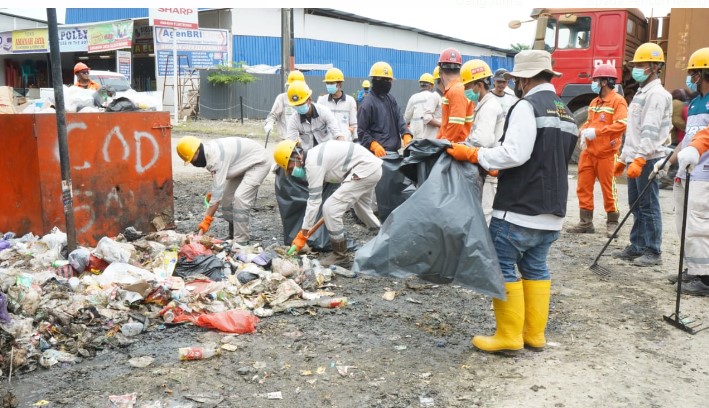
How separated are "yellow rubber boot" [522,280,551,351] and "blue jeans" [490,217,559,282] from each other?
0.05m

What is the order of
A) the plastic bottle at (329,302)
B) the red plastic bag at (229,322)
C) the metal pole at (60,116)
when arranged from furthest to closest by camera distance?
the plastic bottle at (329,302)
the metal pole at (60,116)
the red plastic bag at (229,322)

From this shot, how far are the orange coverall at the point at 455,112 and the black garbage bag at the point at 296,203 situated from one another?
1.17 meters

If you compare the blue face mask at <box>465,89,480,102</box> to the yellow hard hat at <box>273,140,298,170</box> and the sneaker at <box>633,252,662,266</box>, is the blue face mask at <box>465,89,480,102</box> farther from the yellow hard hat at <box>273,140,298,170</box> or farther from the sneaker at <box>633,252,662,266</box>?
the sneaker at <box>633,252,662,266</box>

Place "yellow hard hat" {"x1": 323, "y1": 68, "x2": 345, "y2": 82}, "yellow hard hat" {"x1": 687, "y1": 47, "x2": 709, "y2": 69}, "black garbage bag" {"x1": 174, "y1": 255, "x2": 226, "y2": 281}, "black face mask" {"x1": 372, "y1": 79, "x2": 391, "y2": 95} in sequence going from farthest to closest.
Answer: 1. "yellow hard hat" {"x1": 323, "y1": 68, "x2": 345, "y2": 82}
2. "black face mask" {"x1": 372, "y1": 79, "x2": 391, "y2": 95}
3. "black garbage bag" {"x1": 174, "y1": 255, "x2": 226, "y2": 281}
4. "yellow hard hat" {"x1": 687, "y1": 47, "x2": 709, "y2": 69}

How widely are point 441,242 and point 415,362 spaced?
0.71m

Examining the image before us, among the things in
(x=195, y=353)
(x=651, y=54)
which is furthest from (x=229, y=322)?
(x=651, y=54)

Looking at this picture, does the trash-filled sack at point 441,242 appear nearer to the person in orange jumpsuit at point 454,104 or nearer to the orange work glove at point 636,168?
the person in orange jumpsuit at point 454,104

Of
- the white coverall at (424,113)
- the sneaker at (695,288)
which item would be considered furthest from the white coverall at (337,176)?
the sneaker at (695,288)

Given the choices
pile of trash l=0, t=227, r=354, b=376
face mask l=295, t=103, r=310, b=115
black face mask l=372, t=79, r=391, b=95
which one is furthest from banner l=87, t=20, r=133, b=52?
pile of trash l=0, t=227, r=354, b=376

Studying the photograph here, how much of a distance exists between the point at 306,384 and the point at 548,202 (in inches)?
64.7

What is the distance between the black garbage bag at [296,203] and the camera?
5910 millimetres

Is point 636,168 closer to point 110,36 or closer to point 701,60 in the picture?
point 701,60

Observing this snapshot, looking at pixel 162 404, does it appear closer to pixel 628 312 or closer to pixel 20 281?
pixel 20 281

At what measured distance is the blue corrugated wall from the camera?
1026 inches
